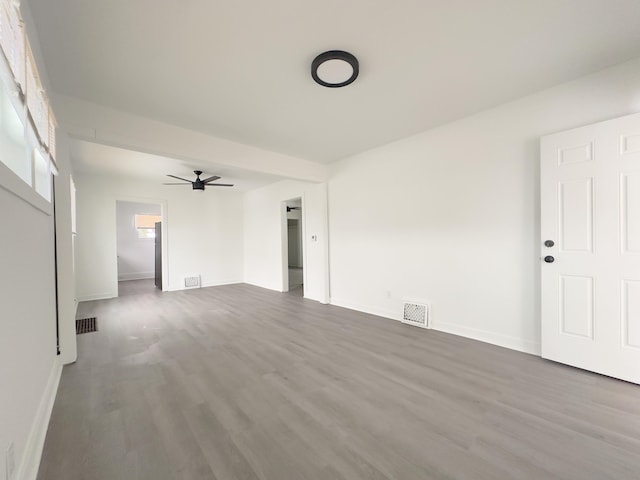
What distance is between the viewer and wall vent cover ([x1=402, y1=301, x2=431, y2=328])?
3.62m

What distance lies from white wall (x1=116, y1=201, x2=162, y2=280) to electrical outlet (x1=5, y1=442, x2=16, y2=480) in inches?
338

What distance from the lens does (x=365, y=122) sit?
335 centimetres

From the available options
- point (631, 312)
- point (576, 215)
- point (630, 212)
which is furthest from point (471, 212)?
point (631, 312)

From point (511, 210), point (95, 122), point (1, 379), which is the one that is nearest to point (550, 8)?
point (511, 210)

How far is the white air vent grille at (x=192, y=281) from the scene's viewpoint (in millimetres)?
6809

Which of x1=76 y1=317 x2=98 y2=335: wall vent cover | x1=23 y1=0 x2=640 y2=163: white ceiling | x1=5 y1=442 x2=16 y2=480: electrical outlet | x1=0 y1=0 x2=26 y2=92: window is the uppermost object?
x1=23 y1=0 x2=640 y2=163: white ceiling

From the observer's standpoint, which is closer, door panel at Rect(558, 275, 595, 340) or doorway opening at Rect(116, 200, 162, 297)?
door panel at Rect(558, 275, 595, 340)

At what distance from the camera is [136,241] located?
9047 millimetres

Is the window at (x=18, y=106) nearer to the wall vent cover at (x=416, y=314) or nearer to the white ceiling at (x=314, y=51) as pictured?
the white ceiling at (x=314, y=51)

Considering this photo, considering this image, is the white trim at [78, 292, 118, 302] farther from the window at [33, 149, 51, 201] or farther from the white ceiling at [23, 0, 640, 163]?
the white ceiling at [23, 0, 640, 163]

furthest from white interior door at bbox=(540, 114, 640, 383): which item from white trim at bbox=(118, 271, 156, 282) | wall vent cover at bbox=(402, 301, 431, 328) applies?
white trim at bbox=(118, 271, 156, 282)

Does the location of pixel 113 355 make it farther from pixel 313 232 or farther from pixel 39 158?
pixel 313 232

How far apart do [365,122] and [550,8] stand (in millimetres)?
1869

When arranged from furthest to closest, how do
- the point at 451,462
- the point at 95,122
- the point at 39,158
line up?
the point at 95,122, the point at 39,158, the point at 451,462
